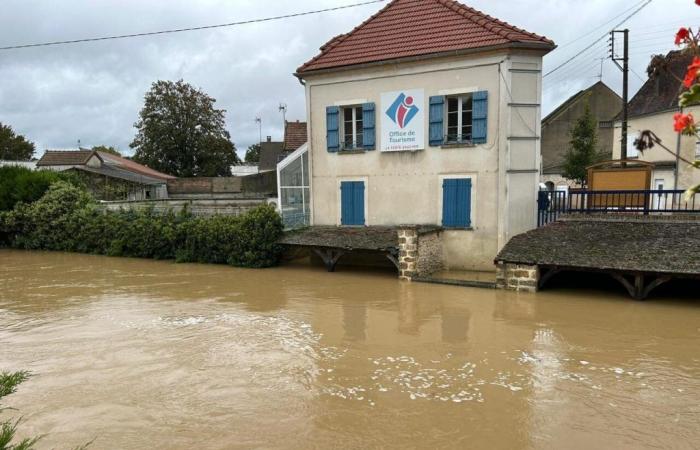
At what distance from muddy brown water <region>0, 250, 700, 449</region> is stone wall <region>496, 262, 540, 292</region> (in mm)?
294

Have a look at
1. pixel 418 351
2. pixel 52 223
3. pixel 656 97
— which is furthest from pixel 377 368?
pixel 656 97

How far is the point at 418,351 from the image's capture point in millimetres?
6637

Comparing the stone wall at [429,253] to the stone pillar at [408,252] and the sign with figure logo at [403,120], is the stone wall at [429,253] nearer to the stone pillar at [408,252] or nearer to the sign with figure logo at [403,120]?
the stone pillar at [408,252]

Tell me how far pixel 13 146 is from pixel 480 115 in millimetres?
43323

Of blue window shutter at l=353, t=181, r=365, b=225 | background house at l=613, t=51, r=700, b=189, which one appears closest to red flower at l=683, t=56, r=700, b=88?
blue window shutter at l=353, t=181, r=365, b=225

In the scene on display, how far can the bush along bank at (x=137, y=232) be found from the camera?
44.0ft

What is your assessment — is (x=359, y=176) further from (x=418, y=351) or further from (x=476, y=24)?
(x=418, y=351)

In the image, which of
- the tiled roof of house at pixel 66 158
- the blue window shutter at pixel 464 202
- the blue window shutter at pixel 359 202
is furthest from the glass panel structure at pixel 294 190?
the tiled roof of house at pixel 66 158

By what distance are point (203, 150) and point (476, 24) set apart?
91.7 feet

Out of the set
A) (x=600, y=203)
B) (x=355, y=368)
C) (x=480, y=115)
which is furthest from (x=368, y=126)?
(x=355, y=368)

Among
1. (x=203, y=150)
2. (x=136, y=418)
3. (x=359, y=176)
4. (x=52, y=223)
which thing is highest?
(x=203, y=150)

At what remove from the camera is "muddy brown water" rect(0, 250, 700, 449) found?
173 inches

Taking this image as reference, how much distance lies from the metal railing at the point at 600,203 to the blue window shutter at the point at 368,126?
4463 mm

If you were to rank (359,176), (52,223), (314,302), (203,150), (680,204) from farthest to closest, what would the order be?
1. (203,150)
2. (52,223)
3. (359,176)
4. (680,204)
5. (314,302)
